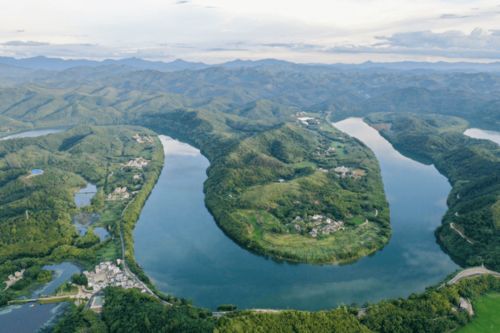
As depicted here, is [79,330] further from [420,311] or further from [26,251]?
[420,311]

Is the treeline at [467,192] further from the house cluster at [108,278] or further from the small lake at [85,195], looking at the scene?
the small lake at [85,195]

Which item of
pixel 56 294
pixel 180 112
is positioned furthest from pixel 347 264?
pixel 180 112

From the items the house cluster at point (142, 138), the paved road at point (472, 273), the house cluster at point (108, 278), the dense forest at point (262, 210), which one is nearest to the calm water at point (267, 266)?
the dense forest at point (262, 210)

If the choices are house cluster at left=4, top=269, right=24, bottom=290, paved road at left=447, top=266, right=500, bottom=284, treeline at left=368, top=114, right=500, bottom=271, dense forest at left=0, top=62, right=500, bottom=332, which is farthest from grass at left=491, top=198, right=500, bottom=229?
house cluster at left=4, top=269, right=24, bottom=290

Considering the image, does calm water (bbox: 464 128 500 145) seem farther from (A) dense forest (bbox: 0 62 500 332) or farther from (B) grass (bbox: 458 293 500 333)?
(B) grass (bbox: 458 293 500 333)

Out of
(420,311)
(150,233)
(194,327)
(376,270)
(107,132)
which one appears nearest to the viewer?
(194,327)

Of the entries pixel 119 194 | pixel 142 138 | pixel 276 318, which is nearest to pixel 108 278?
pixel 276 318
